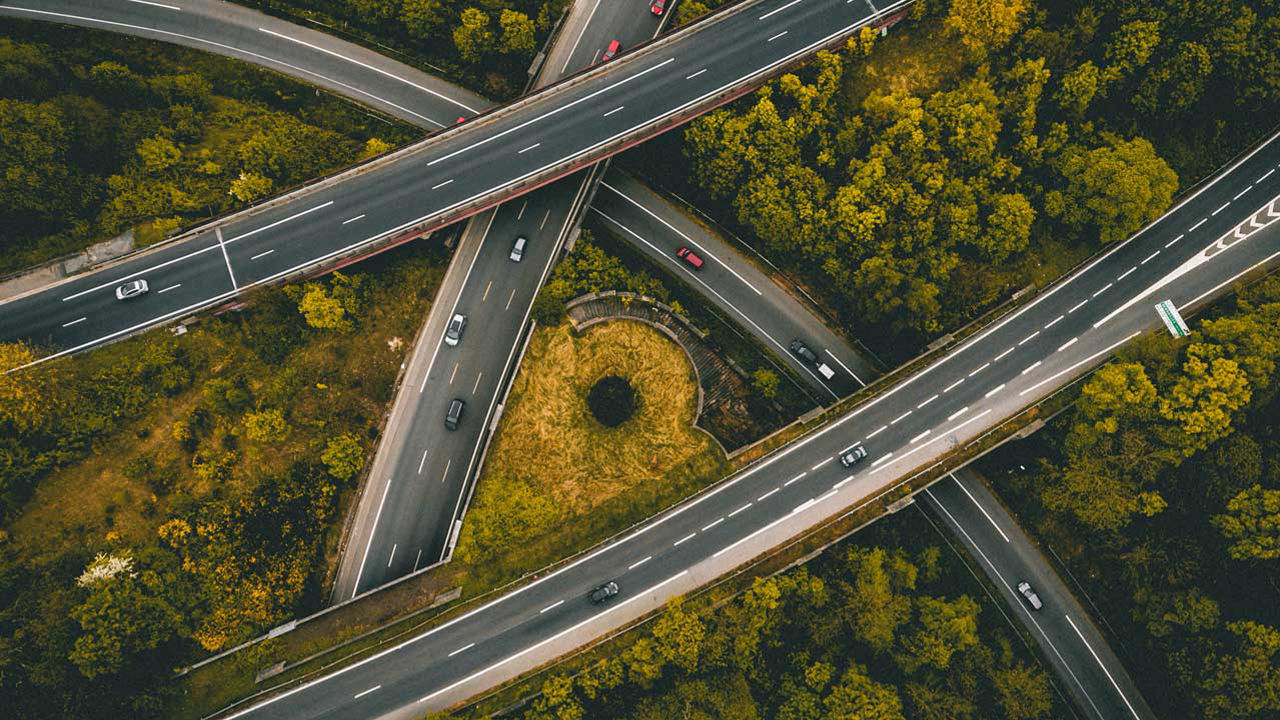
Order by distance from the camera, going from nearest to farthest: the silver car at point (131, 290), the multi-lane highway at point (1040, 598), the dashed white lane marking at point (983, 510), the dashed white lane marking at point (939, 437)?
the silver car at point (131, 290)
the dashed white lane marking at point (939, 437)
the multi-lane highway at point (1040, 598)
the dashed white lane marking at point (983, 510)

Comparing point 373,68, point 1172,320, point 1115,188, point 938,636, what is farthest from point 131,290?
point 1172,320

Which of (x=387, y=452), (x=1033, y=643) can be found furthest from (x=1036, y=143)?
(x=387, y=452)

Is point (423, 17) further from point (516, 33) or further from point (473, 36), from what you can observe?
point (516, 33)

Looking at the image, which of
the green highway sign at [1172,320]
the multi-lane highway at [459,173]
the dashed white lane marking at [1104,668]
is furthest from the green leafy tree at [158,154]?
the dashed white lane marking at [1104,668]

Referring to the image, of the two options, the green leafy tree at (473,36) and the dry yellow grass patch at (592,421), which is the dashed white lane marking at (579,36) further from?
the dry yellow grass patch at (592,421)

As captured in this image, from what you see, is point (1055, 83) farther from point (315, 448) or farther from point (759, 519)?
point (315, 448)

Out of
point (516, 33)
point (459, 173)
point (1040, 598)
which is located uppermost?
point (516, 33)
